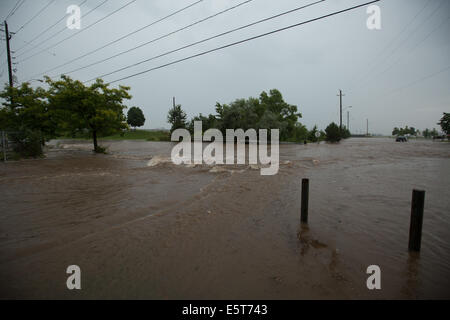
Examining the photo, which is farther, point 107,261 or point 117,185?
point 117,185

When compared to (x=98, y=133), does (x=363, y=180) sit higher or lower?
lower

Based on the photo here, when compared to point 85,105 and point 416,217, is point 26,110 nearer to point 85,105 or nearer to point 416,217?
point 85,105

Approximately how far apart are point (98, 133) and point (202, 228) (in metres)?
20.1

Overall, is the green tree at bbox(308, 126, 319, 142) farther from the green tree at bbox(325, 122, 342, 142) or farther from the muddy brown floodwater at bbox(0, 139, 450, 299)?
the muddy brown floodwater at bbox(0, 139, 450, 299)

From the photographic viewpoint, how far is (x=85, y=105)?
18297mm

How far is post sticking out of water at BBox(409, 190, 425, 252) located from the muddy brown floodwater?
0.23 meters

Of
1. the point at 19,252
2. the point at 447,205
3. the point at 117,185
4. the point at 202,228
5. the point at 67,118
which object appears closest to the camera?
the point at 19,252

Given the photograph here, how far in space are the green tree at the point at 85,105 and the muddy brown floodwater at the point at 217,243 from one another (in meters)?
11.7

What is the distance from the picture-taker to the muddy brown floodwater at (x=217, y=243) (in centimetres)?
313

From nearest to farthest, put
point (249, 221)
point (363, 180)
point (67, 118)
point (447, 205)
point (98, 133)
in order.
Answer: point (249, 221) → point (447, 205) → point (363, 180) → point (67, 118) → point (98, 133)
